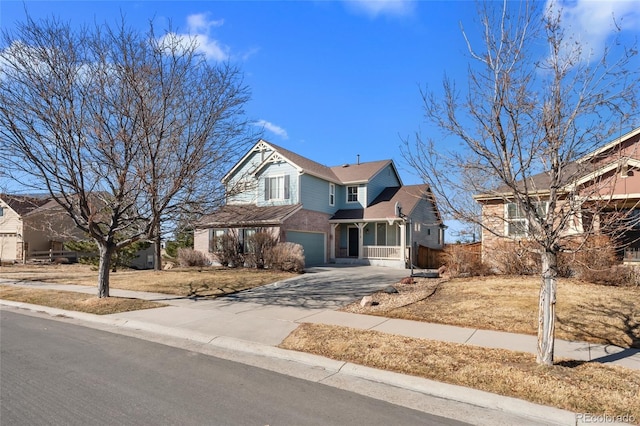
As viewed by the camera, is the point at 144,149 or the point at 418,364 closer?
the point at 418,364

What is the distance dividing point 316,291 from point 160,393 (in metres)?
9.07

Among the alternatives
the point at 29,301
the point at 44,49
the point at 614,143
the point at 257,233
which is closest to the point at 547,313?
the point at 614,143

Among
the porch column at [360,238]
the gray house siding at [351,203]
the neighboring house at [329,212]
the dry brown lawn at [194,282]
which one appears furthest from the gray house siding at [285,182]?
the dry brown lawn at [194,282]

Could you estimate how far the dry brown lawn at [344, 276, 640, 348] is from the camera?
26.3 feet

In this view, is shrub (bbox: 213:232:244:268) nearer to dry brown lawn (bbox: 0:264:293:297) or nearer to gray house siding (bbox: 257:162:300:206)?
dry brown lawn (bbox: 0:264:293:297)

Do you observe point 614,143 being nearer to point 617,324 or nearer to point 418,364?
point 418,364

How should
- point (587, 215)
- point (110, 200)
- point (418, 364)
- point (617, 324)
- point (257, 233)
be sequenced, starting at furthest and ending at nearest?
1. point (257, 233)
2. point (110, 200)
3. point (617, 324)
4. point (587, 215)
5. point (418, 364)

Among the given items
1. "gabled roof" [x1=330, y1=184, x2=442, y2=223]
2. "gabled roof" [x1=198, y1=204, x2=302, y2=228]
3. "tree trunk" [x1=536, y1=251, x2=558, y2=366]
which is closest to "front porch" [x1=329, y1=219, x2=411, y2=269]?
"gabled roof" [x1=330, y1=184, x2=442, y2=223]

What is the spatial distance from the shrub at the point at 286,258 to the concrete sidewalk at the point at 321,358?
708 cm

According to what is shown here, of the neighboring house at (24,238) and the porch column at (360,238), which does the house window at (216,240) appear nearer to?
the porch column at (360,238)

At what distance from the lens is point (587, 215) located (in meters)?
6.61

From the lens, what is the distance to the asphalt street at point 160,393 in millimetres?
4332

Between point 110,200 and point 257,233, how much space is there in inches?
376

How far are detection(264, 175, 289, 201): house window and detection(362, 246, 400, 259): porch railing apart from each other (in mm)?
6149
